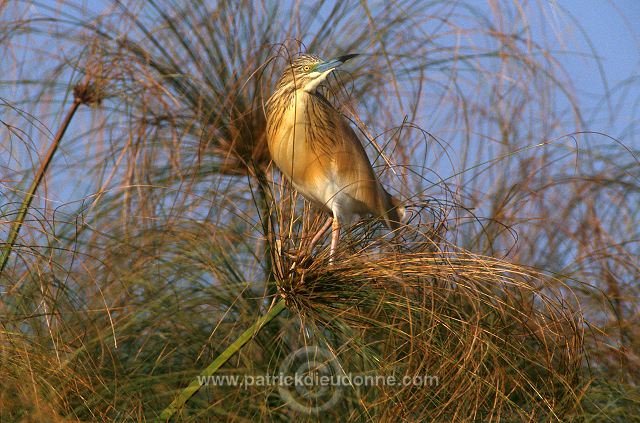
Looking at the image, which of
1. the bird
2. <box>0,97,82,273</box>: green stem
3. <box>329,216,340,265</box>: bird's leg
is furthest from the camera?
the bird

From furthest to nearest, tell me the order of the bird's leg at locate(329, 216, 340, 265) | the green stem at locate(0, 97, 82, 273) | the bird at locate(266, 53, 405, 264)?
the bird at locate(266, 53, 405, 264) < the green stem at locate(0, 97, 82, 273) < the bird's leg at locate(329, 216, 340, 265)

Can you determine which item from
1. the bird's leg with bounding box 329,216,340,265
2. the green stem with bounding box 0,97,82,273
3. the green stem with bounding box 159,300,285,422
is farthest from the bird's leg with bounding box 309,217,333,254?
the green stem with bounding box 0,97,82,273

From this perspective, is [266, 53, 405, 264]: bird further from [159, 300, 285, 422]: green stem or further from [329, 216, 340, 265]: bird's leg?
[159, 300, 285, 422]: green stem

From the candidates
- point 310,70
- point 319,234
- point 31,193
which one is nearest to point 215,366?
point 319,234

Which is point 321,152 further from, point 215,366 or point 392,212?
point 215,366

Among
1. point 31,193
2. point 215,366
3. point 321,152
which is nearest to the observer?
point 215,366

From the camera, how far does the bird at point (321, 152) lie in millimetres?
2691

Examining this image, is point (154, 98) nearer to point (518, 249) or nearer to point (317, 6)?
point (317, 6)

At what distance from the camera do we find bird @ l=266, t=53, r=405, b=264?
8.83 ft

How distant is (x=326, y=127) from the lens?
Answer: 9.10 feet

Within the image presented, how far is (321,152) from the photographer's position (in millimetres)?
2740

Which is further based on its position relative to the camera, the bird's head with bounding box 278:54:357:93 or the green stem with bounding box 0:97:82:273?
the bird's head with bounding box 278:54:357:93

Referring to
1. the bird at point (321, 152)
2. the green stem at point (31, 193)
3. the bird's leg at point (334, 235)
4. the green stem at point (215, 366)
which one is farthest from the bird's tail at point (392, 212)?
the green stem at point (31, 193)

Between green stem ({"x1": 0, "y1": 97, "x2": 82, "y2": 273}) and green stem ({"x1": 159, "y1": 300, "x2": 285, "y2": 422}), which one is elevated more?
green stem ({"x1": 0, "y1": 97, "x2": 82, "y2": 273})
